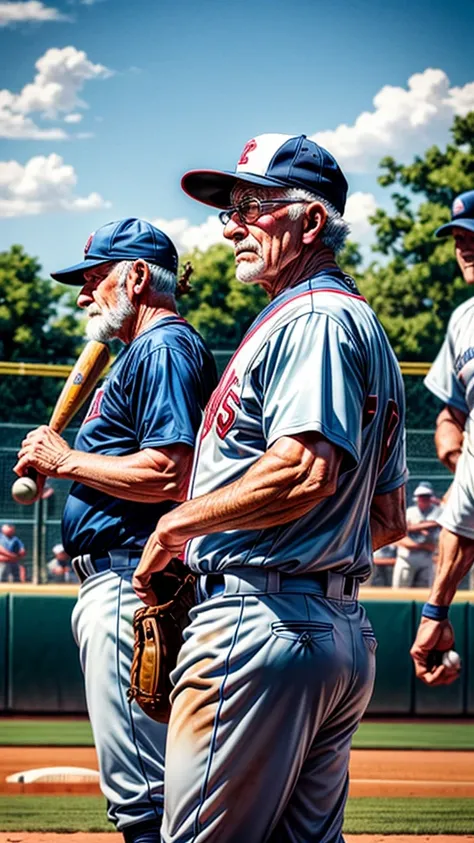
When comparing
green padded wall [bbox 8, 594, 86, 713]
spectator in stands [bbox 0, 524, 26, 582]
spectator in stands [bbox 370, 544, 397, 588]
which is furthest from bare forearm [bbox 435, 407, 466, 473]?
spectator in stands [bbox 0, 524, 26, 582]

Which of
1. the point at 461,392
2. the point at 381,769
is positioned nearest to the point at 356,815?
the point at 381,769

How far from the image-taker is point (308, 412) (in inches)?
103

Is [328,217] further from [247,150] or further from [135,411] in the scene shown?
[135,411]

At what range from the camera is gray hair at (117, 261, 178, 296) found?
4094 mm

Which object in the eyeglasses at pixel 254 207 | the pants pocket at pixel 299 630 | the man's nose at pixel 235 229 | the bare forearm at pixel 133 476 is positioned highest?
the eyeglasses at pixel 254 207

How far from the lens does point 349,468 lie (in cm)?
268

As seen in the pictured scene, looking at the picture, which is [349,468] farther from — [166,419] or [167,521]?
[166,419]

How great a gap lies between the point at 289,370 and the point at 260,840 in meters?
0.90

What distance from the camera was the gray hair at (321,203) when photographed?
116 inches

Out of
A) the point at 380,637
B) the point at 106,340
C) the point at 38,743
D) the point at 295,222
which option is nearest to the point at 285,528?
the point at 295,222

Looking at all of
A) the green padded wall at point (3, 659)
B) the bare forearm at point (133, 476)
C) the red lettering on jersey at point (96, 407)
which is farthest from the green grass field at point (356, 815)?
the green padded wall at point (3, 659)

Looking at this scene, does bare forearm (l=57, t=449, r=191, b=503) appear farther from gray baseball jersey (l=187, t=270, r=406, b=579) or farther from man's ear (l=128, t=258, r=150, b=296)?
gray baseball jersey (l=187, t=270, r=406, b=579)

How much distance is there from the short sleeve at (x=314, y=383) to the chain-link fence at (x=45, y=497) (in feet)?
28.5

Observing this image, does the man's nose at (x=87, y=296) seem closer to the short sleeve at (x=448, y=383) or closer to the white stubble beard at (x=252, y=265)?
the white stubble beard at (x=252, y=265)
